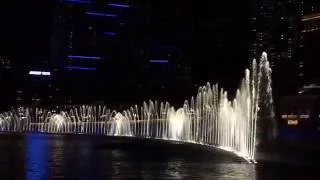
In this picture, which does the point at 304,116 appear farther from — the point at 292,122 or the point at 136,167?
the point at 136,167

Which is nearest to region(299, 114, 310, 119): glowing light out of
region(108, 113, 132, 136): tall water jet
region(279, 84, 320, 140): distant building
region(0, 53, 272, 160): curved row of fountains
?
region(279, 84, 320, 140): distant building

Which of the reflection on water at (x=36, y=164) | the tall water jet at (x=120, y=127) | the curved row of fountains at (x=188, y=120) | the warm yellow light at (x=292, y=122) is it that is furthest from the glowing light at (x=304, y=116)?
the tall water jet at (x=120, y=127)

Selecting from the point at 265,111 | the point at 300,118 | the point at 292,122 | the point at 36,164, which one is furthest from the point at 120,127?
the point at 36,164

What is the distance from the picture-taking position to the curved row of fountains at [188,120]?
28062mm

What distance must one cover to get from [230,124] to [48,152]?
11.6 meters

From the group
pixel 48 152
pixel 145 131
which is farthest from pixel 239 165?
pixel 145 131

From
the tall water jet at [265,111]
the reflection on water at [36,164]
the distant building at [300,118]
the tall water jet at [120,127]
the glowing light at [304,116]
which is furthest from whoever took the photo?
the tall water jet at [120,127]

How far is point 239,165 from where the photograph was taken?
17062 mm

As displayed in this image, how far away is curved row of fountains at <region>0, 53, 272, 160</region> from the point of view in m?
28.1

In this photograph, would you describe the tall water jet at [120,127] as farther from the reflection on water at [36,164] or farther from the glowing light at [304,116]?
the reflection on water at [36,164]

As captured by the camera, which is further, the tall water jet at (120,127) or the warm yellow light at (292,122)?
the tall water jet at (120,127)

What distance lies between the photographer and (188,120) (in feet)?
135

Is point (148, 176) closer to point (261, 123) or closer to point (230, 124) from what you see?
point (230, 124)

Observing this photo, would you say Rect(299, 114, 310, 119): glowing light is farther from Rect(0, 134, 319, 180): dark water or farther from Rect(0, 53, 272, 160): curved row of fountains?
Rect(0, 134, 319, 180): dark water
